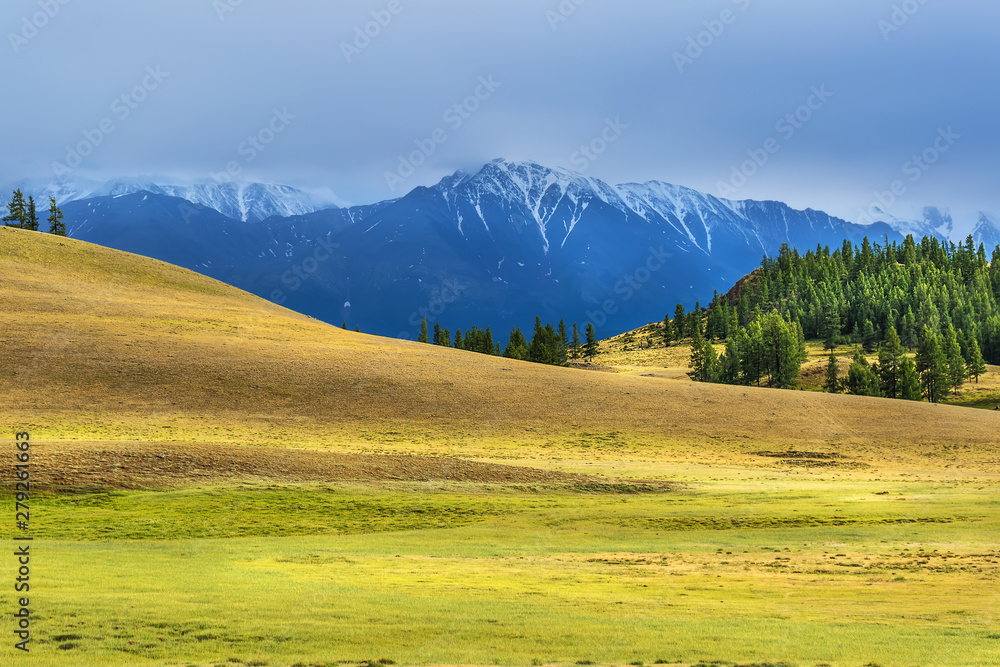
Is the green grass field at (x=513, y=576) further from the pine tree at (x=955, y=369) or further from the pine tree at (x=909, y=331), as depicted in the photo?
the pine tree at (x=909, y=331)

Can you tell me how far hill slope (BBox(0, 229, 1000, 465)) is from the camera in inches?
2761

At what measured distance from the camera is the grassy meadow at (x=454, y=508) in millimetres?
18578

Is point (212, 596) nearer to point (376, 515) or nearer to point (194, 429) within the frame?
point (376, 515)

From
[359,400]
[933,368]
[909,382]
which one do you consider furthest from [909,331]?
[359,400]

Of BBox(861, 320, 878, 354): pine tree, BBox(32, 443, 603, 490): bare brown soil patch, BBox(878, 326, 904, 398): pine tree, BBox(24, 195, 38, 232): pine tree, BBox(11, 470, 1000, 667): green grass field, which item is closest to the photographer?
BBox(11, 470, 1000, 667): green grass field

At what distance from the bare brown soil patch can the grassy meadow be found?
0.25m

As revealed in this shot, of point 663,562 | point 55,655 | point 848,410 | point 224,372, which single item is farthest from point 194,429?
point 848,410

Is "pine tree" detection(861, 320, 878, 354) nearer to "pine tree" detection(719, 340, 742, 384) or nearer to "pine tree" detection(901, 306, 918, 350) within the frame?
"pine tree" detection(901, 306, 918, 350)

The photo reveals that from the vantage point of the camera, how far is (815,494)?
4903 centimetres

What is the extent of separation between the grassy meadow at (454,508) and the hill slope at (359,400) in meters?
0.42

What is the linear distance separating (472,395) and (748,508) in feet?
143

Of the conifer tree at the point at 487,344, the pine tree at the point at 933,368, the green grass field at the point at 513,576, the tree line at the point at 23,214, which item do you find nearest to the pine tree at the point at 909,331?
the pine tree at the point at 933,368

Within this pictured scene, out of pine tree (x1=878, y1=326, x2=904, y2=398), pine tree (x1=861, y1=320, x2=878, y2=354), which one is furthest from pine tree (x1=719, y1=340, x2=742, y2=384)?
pine tree (x1=861, y1=320, x2=878, y2=354)

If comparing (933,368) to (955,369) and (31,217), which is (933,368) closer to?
(955,369)
